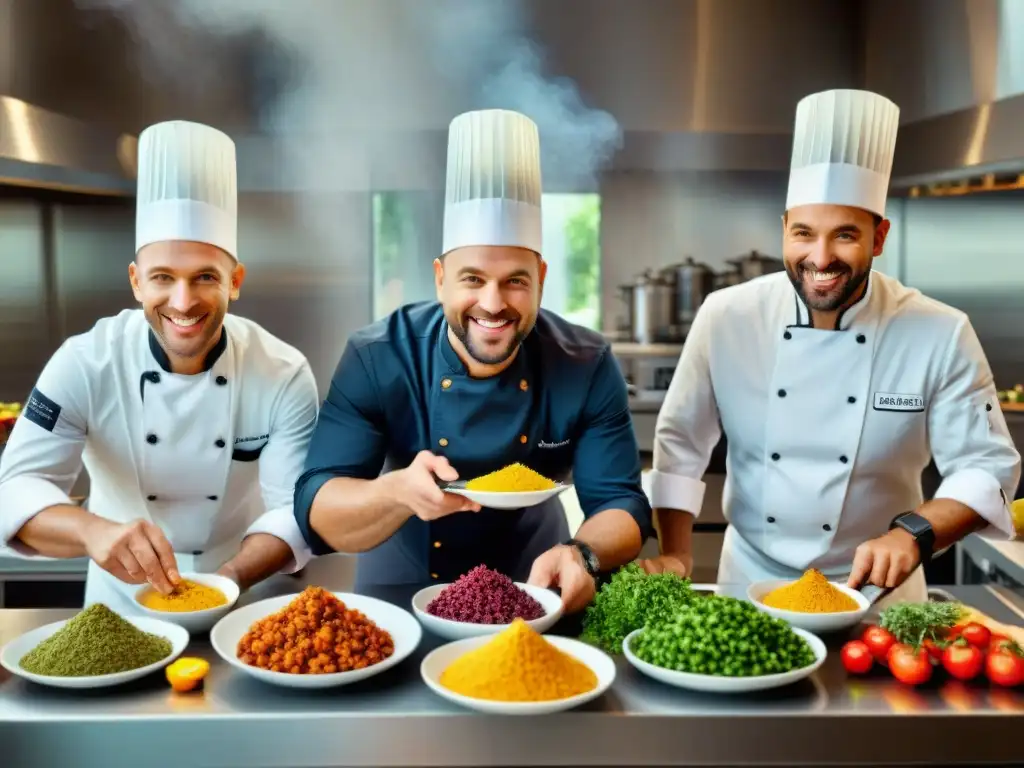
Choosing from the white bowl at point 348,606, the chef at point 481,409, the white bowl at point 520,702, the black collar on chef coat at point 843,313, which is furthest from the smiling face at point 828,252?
the white bowl at point 348,606

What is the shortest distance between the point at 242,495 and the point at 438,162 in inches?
110

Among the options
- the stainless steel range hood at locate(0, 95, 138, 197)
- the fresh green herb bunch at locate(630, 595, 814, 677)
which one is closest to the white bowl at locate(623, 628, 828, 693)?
the fresh green herb bunch at locate(630, 595, 814, 677)

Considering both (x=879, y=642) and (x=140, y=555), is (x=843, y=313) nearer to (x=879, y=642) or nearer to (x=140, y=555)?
(x=879, y=642)

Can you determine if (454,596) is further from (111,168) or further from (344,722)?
(111,168)

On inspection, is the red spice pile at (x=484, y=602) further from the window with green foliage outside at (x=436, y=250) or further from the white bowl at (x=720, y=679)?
the window with green foliage outside at (x=436, y=250)

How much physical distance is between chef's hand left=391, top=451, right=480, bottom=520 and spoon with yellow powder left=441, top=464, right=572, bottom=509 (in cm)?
2

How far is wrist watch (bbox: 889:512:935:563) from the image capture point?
2.08 metres

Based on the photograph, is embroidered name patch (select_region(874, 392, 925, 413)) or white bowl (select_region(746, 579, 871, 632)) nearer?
white bowl (select_region(746, 579, 871, 632))

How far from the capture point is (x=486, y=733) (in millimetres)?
1453

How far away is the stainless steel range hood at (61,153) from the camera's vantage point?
3686 millimetres

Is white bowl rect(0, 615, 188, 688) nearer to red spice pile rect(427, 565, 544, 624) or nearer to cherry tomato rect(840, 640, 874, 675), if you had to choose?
red spice pile rect(427, 565, 544, 624)

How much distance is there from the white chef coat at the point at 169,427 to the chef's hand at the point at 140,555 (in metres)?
0.48

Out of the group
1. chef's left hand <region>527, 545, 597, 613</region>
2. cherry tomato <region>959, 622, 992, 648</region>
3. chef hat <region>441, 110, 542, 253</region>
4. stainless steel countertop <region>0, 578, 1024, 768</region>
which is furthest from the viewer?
chef hat <region>441, 110, 542, 253</region>

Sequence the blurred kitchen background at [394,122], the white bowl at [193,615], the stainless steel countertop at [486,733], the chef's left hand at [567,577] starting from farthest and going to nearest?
the blurred kitchen background at [394,122], the chef's left hand at [567,577], the white bowl at [193,615], the stainless steel countertop at [486,733]
